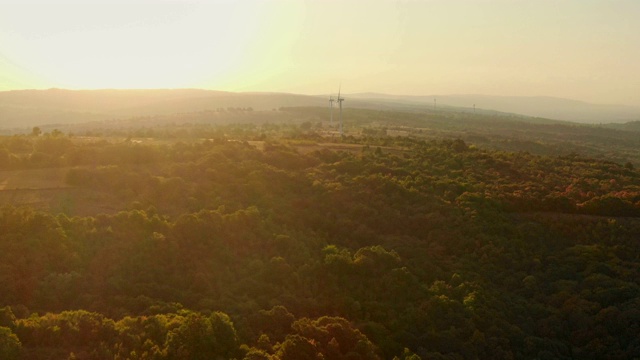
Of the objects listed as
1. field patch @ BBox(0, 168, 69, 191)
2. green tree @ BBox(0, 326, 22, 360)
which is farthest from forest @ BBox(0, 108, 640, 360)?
field patch @ BBox(0, 168, 69, 191)

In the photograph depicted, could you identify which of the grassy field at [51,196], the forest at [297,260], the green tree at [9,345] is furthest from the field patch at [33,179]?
the green tree at [9,345]

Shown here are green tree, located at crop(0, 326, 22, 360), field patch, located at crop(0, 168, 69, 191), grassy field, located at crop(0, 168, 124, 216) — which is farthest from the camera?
field patch, located at crop(0, 168, 69, 191)

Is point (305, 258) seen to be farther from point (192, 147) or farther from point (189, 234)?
point (192, 147)

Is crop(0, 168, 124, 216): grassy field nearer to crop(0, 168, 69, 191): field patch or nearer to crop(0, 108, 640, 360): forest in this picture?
crop(0, 168, 69, 191): field patch

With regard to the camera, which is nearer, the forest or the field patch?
the forest

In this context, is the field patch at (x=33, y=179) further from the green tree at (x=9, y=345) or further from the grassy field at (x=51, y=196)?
the green tree at (x=9, y=345)

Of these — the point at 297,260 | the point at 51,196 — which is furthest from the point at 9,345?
the point at 51,196

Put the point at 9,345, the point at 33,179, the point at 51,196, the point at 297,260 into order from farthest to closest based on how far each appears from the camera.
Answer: the point at 33,179 → the point at 51,196 → the point at 297,260 → the point at 9,345

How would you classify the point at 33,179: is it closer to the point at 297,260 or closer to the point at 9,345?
the point at 297,260

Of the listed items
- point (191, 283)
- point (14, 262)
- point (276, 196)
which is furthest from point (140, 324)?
point (276, 196)
